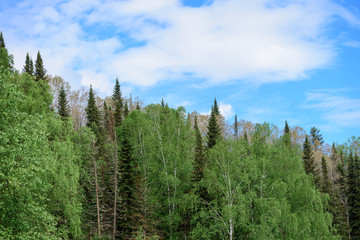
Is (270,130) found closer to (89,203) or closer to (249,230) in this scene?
(249,230)

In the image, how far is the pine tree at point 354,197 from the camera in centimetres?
5288

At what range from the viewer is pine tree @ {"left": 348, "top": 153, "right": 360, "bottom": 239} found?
52.9m

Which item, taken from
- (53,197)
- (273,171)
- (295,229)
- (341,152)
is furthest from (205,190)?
(341,152)

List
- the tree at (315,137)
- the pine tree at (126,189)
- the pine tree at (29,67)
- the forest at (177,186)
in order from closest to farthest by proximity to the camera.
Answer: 1. the forest at (177,186)
2. the pine tree at (126,189)
3. the pine tree at (29,67)
4. the tree at (315,137)

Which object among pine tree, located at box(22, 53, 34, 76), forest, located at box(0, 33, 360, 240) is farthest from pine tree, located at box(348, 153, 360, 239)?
pine tree, located at box(22, 53, 34, 76)

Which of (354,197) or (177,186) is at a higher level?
(177,186)

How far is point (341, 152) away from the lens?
108m

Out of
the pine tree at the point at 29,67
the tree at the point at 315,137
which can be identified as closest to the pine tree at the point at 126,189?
the pine tree at the point at 29,67

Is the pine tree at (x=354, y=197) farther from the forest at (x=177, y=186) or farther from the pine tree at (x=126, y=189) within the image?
the pine tree at (x=126, y=189)

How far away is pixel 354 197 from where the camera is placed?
55312 millimetres

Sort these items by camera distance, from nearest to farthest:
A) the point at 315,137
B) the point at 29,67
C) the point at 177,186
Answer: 1. the point at 177,186
2. the point at 29,67
3. the point at 315,137

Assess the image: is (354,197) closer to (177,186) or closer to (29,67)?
Answer: (177,186)

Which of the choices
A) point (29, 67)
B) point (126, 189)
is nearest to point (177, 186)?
point (126, 189)

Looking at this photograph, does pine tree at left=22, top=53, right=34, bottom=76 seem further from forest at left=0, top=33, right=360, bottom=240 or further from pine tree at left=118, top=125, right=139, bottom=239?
pine tree at left=118, top=125, right=139, bottom=239
